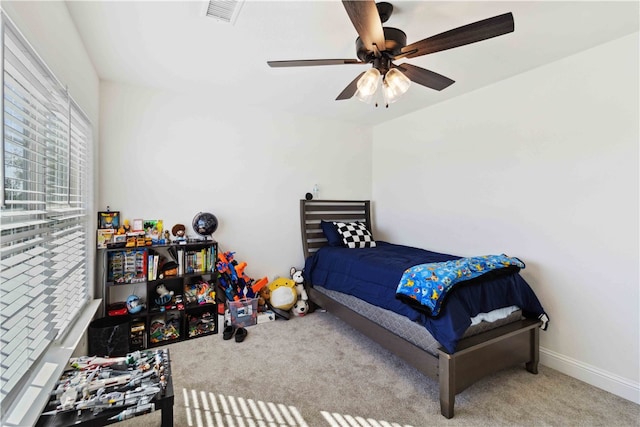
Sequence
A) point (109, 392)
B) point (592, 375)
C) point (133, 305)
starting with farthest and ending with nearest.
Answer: point (133, 305) → point (592, 375) → point (109, 392)

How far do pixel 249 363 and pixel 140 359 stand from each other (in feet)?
3.12

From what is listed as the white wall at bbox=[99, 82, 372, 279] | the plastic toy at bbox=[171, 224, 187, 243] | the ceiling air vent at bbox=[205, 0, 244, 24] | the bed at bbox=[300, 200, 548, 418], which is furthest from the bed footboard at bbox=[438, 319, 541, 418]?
the plastic toy at bbox=[171, 224, 187, 243]

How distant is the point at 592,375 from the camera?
2127 millimetres

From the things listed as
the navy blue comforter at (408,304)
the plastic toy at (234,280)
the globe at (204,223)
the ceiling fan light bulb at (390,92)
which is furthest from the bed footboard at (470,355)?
the globe at (204,223)

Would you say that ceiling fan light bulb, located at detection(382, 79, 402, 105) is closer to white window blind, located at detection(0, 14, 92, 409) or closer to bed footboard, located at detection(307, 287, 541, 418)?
bed footboard, located at detection(307, 287, 541, 418)

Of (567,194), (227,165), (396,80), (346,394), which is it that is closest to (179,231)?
(227,165)

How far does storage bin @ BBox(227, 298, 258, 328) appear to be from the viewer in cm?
299

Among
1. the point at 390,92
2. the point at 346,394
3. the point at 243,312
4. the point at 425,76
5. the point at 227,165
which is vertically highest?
the point at 425,76

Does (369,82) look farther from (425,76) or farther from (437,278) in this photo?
(437,278)

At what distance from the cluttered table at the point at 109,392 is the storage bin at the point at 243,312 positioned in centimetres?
138

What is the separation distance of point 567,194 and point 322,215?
2.51 m

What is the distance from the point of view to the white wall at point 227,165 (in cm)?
284

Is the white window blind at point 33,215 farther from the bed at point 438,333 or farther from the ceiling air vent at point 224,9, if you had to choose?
the bed at point 438,333

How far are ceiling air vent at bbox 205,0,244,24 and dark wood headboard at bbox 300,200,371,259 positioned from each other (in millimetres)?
2223
